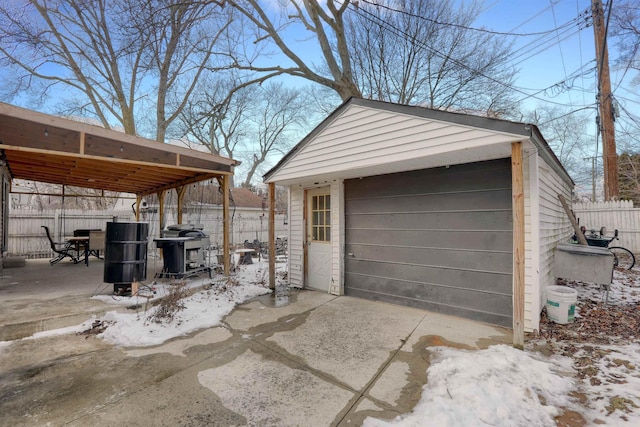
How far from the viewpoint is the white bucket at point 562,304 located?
12.3ft

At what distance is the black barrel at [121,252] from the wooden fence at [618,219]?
14.5 m

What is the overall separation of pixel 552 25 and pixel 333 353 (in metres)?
12.4

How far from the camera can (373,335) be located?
3627 millimetres

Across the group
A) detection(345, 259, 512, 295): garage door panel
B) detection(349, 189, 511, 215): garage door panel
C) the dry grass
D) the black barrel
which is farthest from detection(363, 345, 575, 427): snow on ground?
the black barrel

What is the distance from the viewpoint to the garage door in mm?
3936

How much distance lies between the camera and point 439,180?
4488 millimetres

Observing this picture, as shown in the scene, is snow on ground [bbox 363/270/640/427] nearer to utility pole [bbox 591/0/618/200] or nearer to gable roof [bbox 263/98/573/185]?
gable roof [bbox 263/98/573/185]

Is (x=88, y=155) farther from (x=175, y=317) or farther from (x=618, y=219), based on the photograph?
(x=618, y=219)

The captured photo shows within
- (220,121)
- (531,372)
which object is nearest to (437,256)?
(531,372)

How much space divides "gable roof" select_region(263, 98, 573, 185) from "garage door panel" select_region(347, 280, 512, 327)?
212 cm

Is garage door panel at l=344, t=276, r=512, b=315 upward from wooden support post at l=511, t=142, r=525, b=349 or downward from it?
downward

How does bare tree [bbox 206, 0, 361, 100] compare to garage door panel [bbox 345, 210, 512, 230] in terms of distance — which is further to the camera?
bare tree [bbox 206, 0, 361, 100]

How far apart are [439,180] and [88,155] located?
5.78m

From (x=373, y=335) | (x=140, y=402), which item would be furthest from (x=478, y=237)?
(x=140, y=402)
